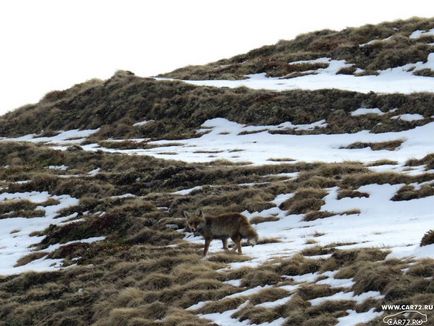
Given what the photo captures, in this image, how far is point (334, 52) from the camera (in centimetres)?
5541

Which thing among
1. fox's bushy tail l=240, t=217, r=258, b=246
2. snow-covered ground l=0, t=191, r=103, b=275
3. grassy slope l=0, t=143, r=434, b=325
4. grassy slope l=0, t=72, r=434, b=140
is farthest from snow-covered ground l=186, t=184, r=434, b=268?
grassy slope l=0, t=72, r=434, b=140

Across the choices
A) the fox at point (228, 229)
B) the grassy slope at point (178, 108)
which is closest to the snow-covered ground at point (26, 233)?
the fox at point (228, 229)

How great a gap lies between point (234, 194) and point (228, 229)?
7.49m

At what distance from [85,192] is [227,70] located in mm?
28017

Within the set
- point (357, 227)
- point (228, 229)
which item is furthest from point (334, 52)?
point (228, 229)

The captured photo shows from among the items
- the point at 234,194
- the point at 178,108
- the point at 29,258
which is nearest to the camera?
the point at 29,258

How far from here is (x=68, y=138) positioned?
174 ft

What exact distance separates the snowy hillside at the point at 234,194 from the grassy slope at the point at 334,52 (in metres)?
0.31

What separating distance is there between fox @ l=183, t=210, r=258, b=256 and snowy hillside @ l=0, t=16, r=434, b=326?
0.59 m

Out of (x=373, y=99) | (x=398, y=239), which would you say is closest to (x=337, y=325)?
(x=398, y=239)

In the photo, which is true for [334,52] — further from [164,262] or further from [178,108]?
[164,262]

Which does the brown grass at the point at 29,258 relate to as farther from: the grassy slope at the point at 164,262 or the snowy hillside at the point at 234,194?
A: the grassy slope at the point at 164,262

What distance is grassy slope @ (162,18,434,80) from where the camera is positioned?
50.1 m

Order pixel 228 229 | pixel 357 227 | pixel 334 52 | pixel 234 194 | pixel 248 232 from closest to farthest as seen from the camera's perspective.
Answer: pixel 248 232, pixel 228 229, pixel 357 227, pixel 234 194, pixel 334 52
